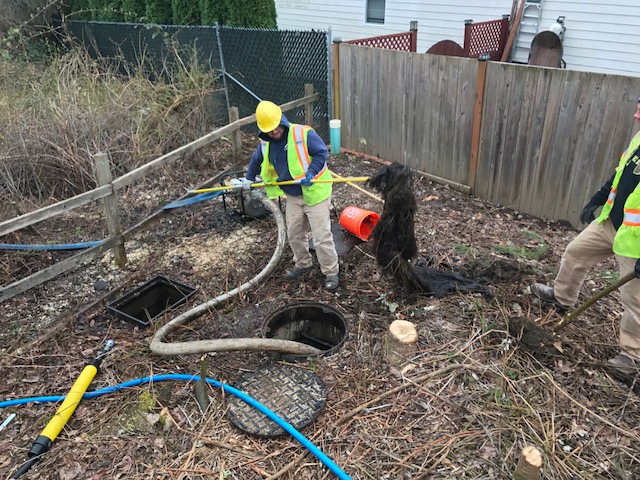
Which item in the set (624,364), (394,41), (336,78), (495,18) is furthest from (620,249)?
(495,18)

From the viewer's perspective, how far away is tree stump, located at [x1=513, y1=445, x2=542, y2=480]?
2539mm

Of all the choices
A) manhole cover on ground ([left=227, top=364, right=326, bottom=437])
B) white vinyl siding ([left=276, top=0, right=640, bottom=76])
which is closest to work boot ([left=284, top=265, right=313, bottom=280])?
manhole cover on ground ([left=227, top=364, right=326, bottom=437])

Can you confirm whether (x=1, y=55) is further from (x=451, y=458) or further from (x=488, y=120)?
(x=451, y=458)

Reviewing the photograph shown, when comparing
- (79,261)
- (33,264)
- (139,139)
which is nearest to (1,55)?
(139,139)

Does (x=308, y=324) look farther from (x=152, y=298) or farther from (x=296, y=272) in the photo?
(x=152, y=298)

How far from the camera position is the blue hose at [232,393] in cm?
302

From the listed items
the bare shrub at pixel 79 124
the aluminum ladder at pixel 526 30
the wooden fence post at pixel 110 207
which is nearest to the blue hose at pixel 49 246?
A: the wooden fence post at pixel 110 207

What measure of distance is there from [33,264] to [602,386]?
544cm

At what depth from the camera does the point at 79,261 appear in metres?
4.79

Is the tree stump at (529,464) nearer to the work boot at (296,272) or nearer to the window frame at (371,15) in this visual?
the work boot at (296,272)

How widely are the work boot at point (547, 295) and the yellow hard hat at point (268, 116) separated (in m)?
2.69

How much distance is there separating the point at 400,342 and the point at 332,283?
127 cm

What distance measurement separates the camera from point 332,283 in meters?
4.79

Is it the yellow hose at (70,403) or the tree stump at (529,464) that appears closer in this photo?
the tree stump at (529,464)
